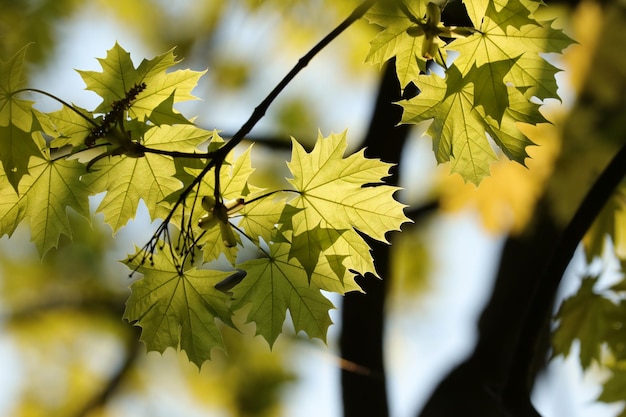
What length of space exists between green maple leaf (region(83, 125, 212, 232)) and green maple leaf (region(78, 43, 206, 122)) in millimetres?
63

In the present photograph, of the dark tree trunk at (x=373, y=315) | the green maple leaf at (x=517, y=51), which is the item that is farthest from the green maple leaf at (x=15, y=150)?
the dark tree trunk at (x=373, y=315)

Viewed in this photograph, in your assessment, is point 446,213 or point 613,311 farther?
point 446,213

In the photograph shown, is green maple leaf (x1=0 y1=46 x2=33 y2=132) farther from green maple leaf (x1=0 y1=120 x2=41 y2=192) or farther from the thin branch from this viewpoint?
the thin branch

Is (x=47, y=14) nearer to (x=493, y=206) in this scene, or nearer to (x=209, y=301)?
(x=493, y=206)

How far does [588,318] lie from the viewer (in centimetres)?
236

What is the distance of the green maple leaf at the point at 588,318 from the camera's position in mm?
2336

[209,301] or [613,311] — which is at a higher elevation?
[209,301]

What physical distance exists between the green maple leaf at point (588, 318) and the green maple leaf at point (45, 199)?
1735 millimetres

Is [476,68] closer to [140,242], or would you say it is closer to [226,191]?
[226,191]

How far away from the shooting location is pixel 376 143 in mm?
2613

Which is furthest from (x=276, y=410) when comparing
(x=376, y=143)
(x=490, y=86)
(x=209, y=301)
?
(x=490, y=86)

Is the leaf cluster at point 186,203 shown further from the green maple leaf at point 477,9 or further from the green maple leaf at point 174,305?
the green maple leaf at point 477,9

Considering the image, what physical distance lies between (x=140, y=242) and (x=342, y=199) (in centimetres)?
311

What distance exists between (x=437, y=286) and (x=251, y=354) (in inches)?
75.6
